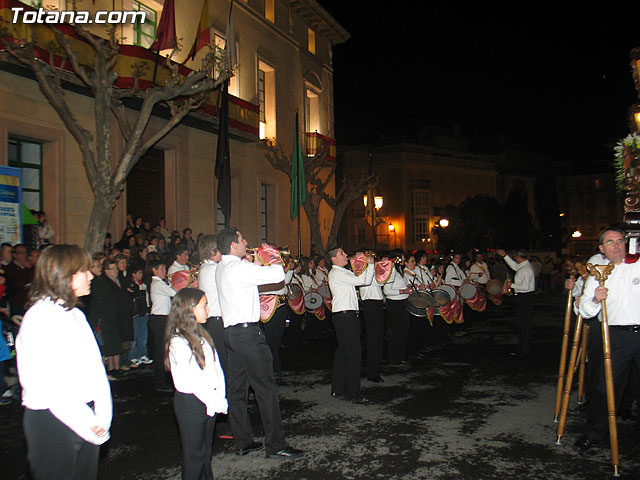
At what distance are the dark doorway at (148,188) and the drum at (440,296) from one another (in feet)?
31.1

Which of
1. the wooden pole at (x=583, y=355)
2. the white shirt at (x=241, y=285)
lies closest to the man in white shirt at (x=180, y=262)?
the white shirt at (x=241, y=285)

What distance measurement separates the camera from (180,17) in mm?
17812

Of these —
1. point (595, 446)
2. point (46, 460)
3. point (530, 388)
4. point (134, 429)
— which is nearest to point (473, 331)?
point (530, 388)

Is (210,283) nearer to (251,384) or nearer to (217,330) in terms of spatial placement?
(217,330)

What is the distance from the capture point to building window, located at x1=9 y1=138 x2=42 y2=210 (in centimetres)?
1335

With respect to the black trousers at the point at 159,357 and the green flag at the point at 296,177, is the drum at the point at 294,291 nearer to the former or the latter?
the black trousers at the point at 159,357

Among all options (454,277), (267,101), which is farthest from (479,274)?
(267,101)

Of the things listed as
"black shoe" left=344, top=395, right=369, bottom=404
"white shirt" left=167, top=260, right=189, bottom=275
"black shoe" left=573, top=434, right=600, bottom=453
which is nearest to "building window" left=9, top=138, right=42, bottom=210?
"white shirt" left=167, top=260, right=189, bottom=275

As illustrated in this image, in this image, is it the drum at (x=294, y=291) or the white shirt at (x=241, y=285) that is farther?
the drum at (x=294, y=291)

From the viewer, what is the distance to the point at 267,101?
78.2 ft

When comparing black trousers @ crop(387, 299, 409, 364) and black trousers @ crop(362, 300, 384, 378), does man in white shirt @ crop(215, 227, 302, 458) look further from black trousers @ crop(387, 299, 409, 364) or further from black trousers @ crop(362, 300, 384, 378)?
black trousers @ crop(387, 299, 409, 364)

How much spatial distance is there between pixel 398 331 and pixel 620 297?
5154 mm

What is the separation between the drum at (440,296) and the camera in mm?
11766

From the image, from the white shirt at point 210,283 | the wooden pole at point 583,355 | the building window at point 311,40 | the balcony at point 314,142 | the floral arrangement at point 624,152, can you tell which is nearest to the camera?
the floral arrangement at point 624,152
